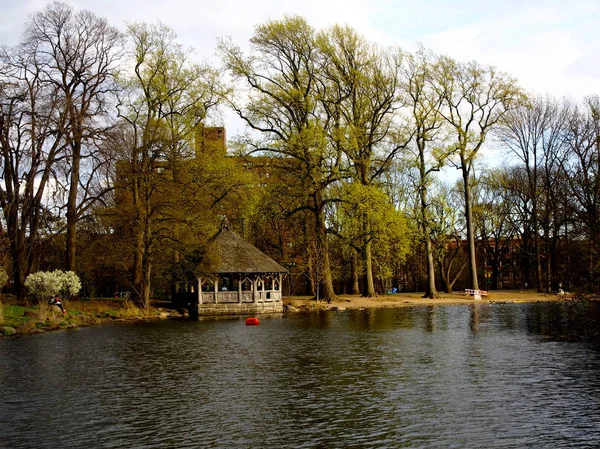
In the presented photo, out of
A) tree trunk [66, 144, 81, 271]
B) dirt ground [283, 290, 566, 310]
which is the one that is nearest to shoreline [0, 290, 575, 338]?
dirt ground [283, 290, 566, 310]

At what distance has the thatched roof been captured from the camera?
1816 inches

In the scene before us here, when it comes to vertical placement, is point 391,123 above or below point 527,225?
above

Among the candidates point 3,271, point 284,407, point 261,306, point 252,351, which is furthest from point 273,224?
point 284,407

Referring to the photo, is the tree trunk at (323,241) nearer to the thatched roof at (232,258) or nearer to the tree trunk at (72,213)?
the thatched roof at (232,258)

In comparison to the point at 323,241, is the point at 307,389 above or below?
below

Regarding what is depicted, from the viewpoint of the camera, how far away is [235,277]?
159ft

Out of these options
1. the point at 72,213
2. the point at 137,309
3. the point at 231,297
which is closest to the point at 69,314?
the point at 137,309

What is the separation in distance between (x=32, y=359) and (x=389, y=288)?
207 feet

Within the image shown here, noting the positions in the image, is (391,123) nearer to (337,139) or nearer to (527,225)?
(337,139)

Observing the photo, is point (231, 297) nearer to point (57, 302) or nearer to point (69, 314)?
point (69, 314)

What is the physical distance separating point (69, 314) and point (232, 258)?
12506 millimetres

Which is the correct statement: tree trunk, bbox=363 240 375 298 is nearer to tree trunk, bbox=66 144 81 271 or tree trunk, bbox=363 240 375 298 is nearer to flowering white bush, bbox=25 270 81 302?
tree trunk, bbox=66 144 81 271

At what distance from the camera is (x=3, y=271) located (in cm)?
3372

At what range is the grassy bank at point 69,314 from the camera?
33900 mm
